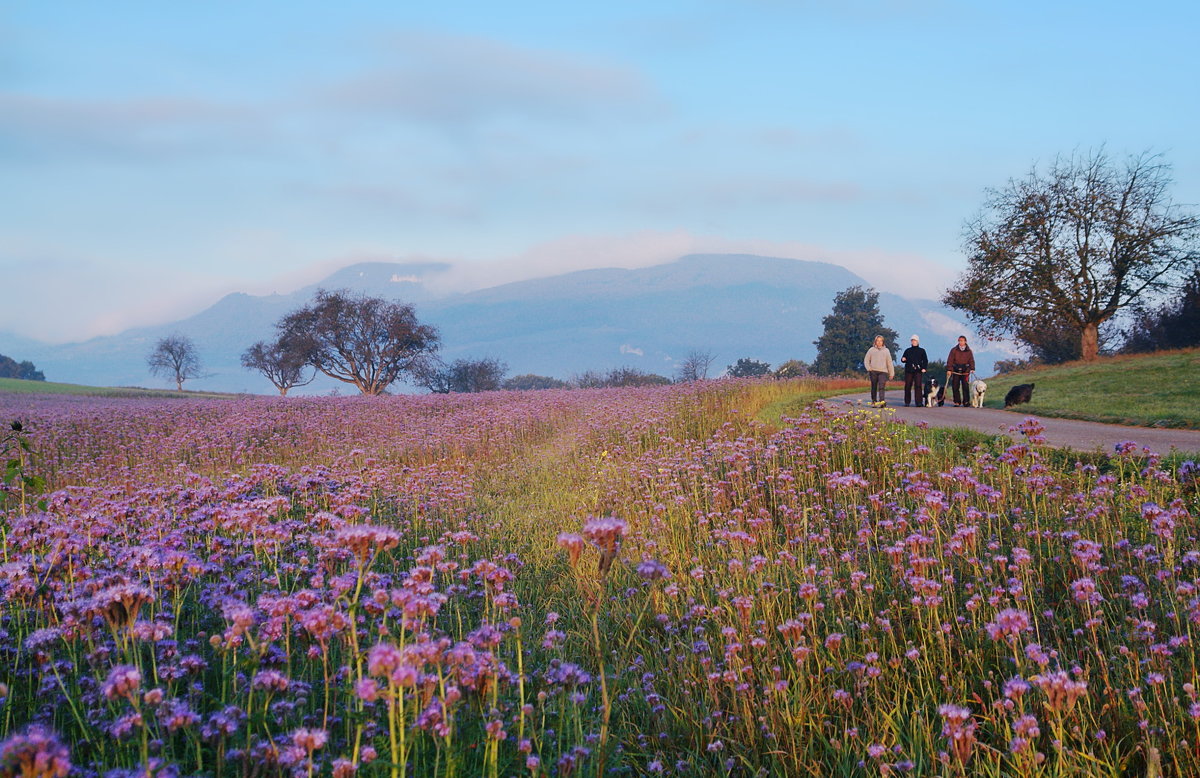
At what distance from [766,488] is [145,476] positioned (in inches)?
343

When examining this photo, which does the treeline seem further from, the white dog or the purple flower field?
the purple flower field

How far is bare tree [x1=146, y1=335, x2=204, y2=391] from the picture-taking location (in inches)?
3460

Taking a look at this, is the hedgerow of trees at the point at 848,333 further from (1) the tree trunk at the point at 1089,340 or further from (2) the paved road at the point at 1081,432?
(2) the paved road at the point at 1081,432

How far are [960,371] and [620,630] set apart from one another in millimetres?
17639

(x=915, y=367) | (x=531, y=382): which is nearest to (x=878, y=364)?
(x=915, y=367)

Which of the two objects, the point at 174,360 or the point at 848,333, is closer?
the point at 848,333

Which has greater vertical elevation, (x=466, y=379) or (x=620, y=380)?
(x=466, y=379)

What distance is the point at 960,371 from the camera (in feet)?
65.4

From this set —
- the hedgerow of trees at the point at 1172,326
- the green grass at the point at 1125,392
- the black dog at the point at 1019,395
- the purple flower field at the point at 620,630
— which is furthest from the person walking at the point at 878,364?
the hedgerow of trees at the point at 1172,326

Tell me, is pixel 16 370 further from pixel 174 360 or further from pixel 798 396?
pixel 798 396

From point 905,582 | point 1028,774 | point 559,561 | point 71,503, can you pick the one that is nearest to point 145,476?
point 71,503

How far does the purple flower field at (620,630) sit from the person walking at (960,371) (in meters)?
11.4

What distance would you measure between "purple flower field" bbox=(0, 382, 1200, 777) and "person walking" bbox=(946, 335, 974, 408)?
11437 millimetres

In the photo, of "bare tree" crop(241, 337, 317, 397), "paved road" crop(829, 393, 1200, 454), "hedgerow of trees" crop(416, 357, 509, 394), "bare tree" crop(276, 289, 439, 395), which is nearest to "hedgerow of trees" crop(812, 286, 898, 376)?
"hedgerow of trees" crop(416, 357, 509, 394)
